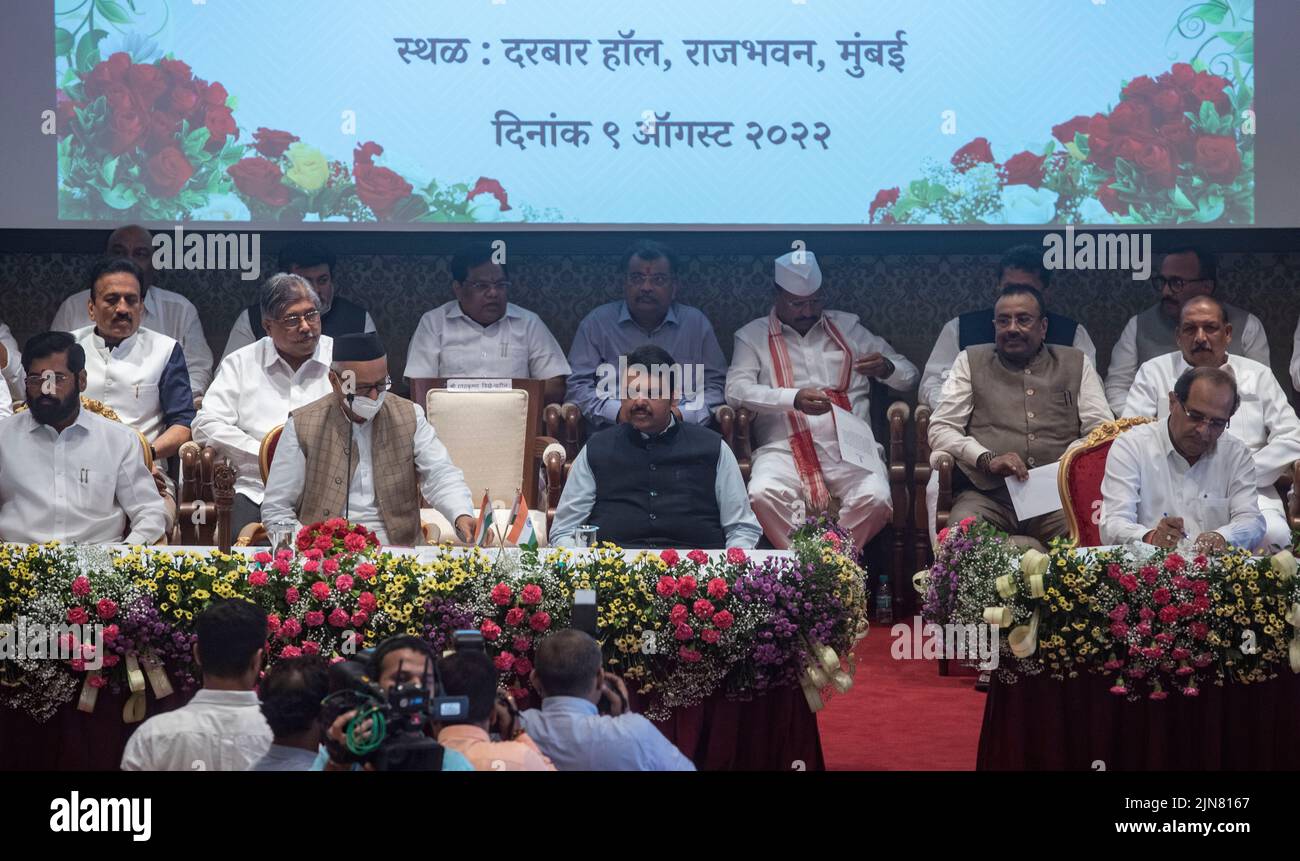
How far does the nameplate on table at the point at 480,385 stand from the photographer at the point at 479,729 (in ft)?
11.8

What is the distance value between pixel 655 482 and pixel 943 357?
216 centimetres

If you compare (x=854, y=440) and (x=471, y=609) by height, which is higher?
(x=854, y=440)

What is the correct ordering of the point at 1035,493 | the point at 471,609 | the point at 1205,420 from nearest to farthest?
the point at 471,609, the point at 1205,420, the point at 1035,493

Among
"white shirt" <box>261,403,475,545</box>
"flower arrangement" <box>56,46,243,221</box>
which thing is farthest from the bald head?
"white shirt" <box>261,403,475,545</box>

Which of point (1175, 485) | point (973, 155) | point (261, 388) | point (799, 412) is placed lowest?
point (1175, 485)

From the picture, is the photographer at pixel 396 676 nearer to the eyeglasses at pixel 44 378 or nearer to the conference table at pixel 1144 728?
the conference table at pixel 1144 728

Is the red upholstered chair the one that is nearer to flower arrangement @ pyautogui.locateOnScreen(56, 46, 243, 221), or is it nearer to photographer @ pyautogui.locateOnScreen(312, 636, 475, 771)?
photographer @ pyautogui.locateOnScreen(312, 636, 475, 771)

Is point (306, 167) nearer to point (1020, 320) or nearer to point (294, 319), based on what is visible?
point (294, 319)

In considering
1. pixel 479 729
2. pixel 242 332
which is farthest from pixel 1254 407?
pixel 479 729

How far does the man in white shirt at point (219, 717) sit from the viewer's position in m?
3.67

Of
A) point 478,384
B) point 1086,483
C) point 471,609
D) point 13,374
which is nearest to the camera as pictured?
point 471,609

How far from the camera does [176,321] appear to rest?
799 centimetres

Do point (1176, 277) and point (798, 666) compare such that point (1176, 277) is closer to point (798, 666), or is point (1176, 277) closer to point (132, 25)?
point (798, 666)

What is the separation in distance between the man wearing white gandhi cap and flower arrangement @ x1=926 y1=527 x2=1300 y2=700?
2.60 m
